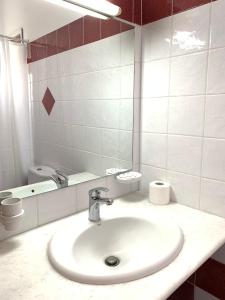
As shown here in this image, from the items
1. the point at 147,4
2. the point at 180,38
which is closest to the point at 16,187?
the point at 180,38

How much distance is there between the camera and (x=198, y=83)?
1.02 metres

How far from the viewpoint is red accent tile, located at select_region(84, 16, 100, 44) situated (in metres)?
1.09

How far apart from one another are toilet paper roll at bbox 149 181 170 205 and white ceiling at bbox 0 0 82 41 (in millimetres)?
830

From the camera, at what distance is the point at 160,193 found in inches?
44.7

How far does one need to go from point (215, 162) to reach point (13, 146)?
818mm

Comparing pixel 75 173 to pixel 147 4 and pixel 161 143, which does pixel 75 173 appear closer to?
pixel 161 143

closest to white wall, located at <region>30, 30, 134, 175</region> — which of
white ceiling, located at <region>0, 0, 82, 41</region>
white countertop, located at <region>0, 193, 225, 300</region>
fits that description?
white ceiling, located at <region>0, 0, 82, 41</region>

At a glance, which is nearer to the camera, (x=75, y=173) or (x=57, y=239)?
(x=57, y=239)

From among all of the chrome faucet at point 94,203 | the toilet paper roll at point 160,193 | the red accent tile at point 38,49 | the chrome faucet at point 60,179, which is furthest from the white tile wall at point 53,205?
the red accent tile at point 38,49

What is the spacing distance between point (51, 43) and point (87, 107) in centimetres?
33

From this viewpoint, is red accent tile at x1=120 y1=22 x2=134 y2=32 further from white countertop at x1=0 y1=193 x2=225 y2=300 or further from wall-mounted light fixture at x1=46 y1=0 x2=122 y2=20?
white countertop at x1=0 y1=193 x2=225 y2=300

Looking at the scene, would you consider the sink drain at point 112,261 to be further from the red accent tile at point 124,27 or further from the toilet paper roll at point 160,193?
the red accent tile at point 124,27

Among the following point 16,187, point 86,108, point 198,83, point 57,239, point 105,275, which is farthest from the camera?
point 86,108

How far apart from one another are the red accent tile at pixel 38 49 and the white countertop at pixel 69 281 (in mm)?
668
